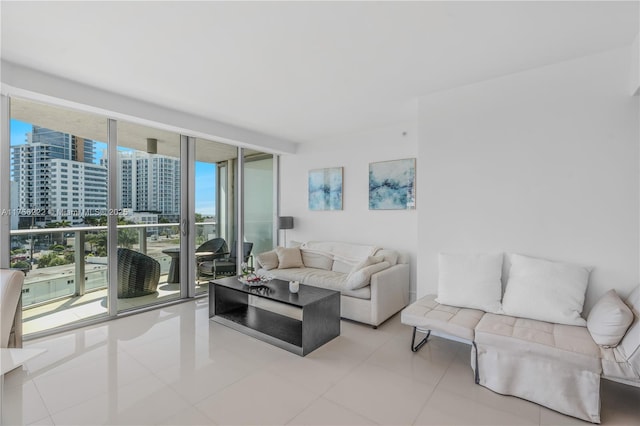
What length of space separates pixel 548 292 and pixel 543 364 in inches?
24.9

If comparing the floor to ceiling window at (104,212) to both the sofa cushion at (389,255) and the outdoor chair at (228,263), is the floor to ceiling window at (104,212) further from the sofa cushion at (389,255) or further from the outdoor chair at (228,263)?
the sofa cushion at (389,255)

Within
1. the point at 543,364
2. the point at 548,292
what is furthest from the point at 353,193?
the point at 543,364

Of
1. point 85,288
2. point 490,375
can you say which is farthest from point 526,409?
point 85,288

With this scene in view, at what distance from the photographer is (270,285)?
3.53 metres

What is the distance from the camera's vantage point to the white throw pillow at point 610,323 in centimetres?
189

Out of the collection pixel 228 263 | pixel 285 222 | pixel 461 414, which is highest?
pixel 285 222

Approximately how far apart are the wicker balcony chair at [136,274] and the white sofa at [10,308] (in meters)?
1.23

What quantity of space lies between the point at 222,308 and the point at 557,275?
3453mm

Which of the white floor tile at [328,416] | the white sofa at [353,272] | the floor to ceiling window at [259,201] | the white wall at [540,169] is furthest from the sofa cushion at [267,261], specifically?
the white floor tile at [328,416]

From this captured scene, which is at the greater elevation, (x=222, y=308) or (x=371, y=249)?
(x=371, y=249)

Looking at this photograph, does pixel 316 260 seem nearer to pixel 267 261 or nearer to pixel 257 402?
pixel 267 261

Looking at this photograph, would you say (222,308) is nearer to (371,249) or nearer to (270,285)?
(270,285)

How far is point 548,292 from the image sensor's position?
2.38m

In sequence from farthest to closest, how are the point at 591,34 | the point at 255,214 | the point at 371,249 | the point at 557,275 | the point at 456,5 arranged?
Result: the point at 255,214 < the point at 371,249 < the point at 557,275 < the point at 591,34 < the point at 456,5
